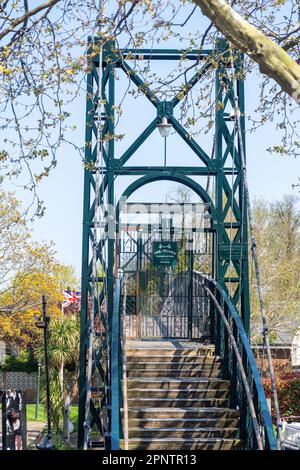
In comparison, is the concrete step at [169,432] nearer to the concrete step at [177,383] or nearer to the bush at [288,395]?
the concrete step at [177,383]

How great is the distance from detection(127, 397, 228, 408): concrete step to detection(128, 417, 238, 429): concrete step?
1.08 feet

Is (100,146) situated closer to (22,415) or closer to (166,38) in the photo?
(166,38)

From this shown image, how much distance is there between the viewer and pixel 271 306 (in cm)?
3120

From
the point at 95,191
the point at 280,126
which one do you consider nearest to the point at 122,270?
the point at 95,191

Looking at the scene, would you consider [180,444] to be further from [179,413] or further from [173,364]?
[173,364]

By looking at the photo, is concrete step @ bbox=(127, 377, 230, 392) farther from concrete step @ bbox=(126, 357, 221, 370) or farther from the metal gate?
the metal gate

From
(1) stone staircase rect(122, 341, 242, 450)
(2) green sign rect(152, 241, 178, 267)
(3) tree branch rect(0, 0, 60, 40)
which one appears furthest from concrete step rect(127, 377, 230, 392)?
(3) tree branch rect(0, 0, 60, 40)

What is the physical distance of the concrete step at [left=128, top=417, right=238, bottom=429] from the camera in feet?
33.7

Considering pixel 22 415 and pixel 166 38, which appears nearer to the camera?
pixel 166 38

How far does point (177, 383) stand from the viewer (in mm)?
11133

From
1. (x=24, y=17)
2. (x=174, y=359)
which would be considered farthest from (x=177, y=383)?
(x=24, y=17)

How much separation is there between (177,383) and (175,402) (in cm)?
37
